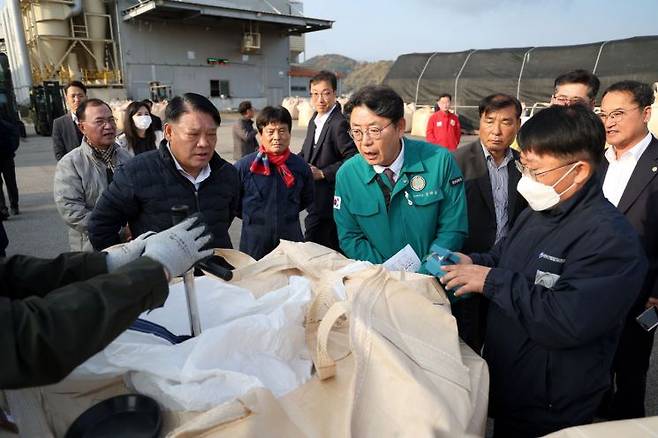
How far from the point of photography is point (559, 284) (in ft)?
4.43

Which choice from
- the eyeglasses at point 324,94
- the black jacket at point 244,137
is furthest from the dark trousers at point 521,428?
the black jacket at point 244,137

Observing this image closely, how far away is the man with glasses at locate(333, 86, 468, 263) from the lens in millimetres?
2115

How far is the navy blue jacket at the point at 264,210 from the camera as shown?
3.17 m

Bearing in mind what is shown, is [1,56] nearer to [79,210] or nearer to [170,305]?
[79,210]

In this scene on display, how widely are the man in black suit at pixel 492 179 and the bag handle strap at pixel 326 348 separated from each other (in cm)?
168

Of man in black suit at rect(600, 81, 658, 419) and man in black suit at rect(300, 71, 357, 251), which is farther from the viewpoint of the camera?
man in black suit at rect(300, 71, 357, 251)

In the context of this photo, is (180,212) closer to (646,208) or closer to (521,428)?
(521,428)

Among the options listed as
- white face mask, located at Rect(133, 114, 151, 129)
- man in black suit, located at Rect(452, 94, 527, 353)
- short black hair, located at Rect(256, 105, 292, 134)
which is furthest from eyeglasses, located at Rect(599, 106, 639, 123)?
white face mask, located at Rect(133, 114, 151, 129)

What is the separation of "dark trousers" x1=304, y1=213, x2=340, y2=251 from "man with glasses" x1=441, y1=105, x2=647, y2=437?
2388mm

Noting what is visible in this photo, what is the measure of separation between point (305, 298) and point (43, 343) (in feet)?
2.40

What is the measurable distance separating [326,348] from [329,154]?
2.94m

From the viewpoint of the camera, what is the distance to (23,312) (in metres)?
0.90

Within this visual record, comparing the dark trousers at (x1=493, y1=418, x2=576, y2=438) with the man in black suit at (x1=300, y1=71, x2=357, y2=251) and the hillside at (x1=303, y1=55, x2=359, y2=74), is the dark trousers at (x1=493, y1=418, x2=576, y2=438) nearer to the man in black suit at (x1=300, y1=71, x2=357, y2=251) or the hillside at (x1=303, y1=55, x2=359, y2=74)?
the man in black suit at (x1=300, y1=71, x2=357, y2=251)

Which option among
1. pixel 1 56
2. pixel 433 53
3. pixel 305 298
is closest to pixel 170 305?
pixel 305 298
